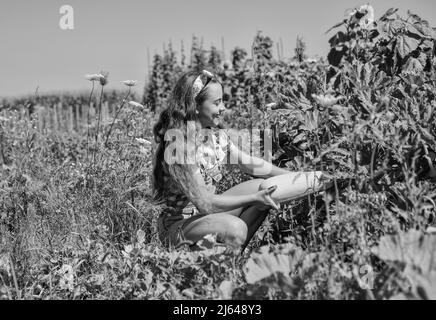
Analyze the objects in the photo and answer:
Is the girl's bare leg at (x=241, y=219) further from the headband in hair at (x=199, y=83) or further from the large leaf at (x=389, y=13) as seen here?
the large leaf at (x=389, y=13)

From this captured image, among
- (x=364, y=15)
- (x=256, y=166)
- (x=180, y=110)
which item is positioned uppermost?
(x=364, y=15)

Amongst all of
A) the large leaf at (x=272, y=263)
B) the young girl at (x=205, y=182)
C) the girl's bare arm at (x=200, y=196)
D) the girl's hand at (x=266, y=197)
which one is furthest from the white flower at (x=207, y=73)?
the large leaf at (x=272, y=263)

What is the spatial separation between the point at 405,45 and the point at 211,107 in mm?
1050

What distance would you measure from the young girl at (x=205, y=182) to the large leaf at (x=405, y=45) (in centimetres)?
85

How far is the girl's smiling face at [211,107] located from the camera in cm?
279

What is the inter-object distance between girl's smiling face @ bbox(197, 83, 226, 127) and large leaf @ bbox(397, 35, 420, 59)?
95 cm

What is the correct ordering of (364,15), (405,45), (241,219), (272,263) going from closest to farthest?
(272,263) < (241,219) < (405,45) < (364,15)

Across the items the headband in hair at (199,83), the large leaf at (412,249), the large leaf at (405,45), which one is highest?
the large leaf at (405,45)

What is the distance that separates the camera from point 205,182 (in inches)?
111

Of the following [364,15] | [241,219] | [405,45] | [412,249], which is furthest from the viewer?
[364,15]

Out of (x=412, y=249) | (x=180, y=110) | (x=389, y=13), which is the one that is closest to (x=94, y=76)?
(x=180, y=110)

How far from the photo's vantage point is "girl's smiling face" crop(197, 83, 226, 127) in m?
2.79

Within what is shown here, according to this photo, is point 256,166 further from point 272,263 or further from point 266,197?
point 272,263
